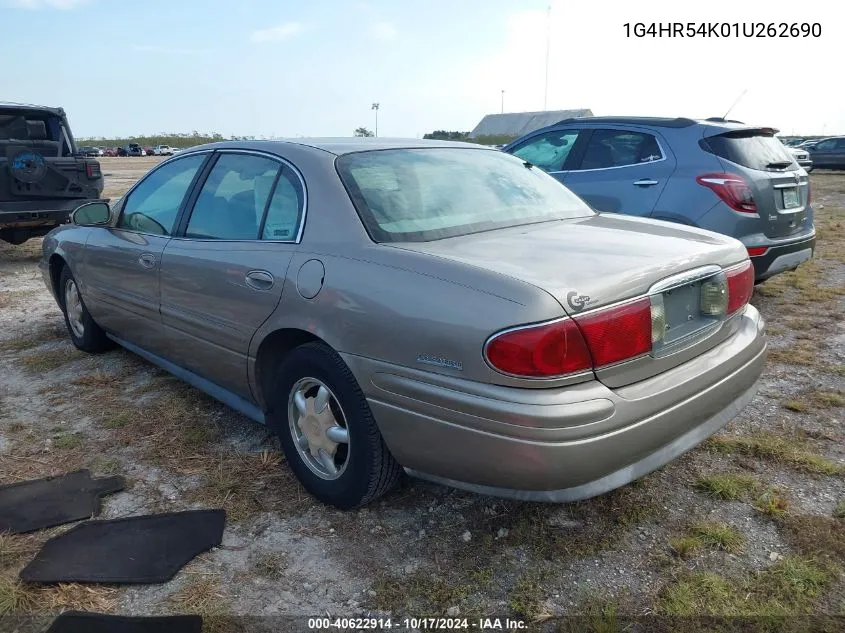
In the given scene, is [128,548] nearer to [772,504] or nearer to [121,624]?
[121,624]

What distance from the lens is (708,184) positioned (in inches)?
203

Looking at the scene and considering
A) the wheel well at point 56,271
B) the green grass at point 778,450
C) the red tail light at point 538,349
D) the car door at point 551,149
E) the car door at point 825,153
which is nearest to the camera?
the red tail light at point 538,349

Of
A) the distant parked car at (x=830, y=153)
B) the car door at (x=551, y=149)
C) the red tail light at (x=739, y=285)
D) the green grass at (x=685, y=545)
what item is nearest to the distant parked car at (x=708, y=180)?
the car door at (x=551, y=149)

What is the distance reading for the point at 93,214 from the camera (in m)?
4.26

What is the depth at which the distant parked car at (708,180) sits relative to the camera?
200 inches

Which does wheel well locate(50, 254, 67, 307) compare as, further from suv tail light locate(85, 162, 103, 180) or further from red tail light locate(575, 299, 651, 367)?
red tail light locate(575, 299, 651, 367)

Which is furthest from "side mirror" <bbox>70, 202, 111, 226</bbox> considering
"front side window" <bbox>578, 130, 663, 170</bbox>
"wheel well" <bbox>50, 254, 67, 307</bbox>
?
"front side window" <bbox>578, 130, 663, 170</bbox>

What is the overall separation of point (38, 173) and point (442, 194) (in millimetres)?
7309

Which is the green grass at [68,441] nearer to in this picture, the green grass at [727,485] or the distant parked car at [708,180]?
the green grass at [727,485]

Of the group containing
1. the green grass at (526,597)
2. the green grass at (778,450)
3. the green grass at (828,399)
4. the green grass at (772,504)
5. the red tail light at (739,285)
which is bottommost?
the green grass at (828,399)

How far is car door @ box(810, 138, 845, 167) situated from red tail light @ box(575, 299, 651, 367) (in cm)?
2914

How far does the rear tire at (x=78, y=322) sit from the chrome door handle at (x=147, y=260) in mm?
1207

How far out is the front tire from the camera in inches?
98.3

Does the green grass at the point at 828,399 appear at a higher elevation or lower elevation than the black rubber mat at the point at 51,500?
lower
